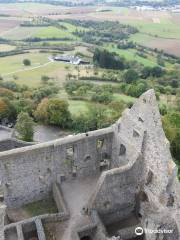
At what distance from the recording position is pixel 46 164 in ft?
86.0

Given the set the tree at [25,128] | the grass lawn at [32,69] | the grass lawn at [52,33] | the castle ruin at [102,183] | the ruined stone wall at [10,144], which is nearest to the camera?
the castle ruin at [102,183]

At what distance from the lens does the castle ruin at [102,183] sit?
862 inches

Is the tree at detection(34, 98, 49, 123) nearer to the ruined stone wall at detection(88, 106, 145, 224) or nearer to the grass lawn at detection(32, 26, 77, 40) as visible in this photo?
the ruined stone wall at detection(88, 106, 145, 224)

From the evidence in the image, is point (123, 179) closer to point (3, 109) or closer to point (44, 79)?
point (3, 109)

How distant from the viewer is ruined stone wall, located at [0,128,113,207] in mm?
25141

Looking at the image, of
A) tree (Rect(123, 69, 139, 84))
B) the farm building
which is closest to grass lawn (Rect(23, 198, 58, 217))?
tree (Rect(123, 69, 139, 84))

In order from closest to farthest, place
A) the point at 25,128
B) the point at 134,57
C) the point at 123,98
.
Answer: the point at 25,128 < the point at 123,98 < the point at 134,57

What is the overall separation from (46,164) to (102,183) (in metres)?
4.99

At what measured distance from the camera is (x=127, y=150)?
2584 centimetres

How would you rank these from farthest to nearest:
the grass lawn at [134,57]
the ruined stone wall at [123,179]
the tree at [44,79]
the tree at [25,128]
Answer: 1. the grass lawn at [134,57]
2. the tree at [44,79]
3. the tree at [25,128]
4. the ruined stone wall at [123,179]

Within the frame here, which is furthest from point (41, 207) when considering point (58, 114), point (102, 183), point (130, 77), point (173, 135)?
point (130, 77)

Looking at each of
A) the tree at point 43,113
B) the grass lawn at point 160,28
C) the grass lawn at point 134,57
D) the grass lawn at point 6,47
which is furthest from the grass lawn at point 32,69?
the grass lawn at point 160,28

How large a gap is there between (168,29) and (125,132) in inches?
4483

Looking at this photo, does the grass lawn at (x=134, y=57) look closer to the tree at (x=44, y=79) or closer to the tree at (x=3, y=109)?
the tree at (x=44, y=79)
